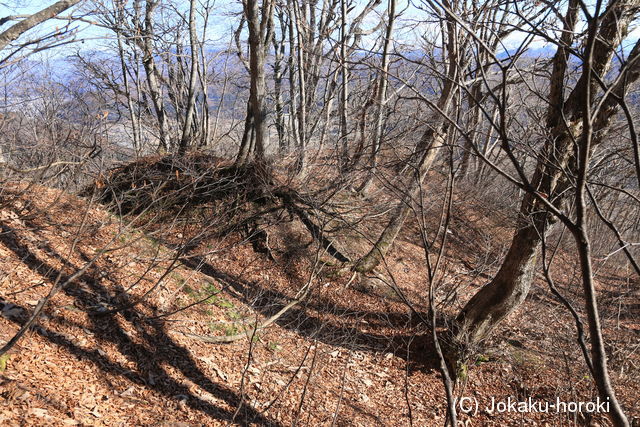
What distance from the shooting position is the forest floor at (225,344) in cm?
381

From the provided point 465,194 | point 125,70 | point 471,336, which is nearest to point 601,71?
point 471,336

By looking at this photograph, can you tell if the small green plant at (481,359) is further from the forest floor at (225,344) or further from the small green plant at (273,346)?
the small green plant at (273,346)

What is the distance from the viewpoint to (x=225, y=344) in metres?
5.48

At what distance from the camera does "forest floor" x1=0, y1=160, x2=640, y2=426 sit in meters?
3.81

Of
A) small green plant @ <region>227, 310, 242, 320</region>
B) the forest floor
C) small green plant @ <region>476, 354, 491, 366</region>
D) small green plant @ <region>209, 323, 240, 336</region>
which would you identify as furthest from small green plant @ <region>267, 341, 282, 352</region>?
small green plant @ <region>476, 354, 491, 366</region>

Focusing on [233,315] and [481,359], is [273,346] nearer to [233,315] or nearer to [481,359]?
[233,315]

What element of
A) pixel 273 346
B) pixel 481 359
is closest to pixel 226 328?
pixel 273 346

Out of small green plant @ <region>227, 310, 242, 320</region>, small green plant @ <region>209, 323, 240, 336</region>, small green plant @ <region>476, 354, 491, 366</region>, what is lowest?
small green plant @ <region>476, 354, 491, 366</region>

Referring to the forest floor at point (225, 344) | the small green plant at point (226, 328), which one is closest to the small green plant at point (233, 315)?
the forest floor at point (225, 344)

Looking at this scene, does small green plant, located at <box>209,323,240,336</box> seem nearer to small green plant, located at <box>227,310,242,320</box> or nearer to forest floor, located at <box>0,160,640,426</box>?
forest floor, located at <box>0,160,640,426</box>

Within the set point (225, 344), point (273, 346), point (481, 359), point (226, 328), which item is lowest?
point (481, 359)

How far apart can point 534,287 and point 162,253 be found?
24.2ft

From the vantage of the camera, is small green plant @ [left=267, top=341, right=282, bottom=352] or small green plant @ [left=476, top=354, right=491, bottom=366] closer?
small green plant @ [left=267, top=341, right=282, bottom=352]

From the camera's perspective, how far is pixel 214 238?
820 cm
